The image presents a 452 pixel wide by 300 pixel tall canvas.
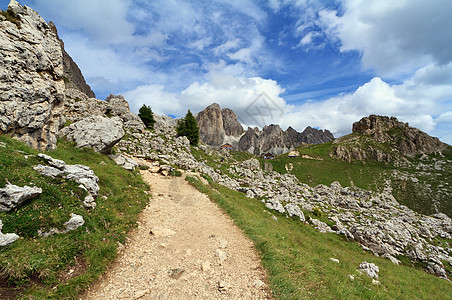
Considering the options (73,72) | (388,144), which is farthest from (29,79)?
(388,144)

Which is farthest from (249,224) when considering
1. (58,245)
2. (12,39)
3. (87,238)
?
(12,39)

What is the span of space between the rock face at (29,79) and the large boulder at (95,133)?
368 centimetres

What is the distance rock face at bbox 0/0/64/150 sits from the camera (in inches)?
484

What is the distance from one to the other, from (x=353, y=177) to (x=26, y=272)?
134047 millimetres

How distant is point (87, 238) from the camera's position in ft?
23.7

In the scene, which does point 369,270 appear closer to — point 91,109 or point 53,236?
point 53,236

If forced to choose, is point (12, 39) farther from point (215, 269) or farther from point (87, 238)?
point (215, 269)

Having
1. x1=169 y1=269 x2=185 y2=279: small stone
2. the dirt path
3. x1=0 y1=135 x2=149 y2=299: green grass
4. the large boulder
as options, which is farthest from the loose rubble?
the large boulder

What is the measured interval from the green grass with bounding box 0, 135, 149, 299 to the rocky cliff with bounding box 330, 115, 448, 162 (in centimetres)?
15843

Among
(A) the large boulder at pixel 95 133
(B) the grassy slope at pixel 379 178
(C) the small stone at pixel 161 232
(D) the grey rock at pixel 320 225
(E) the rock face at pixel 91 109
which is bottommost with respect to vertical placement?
(D) the grey rock at pixel 320 225

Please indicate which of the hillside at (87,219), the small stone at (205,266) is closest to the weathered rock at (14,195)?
the hillside at (87,219)

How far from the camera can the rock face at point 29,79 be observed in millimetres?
12281

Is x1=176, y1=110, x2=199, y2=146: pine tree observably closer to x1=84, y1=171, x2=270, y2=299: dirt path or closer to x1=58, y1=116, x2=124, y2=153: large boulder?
x1=58, y1=116, x2=124, y2=153: large boulder

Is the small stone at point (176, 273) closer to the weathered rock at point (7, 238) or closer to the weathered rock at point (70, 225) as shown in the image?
the weathered rock at point (70, 225)
